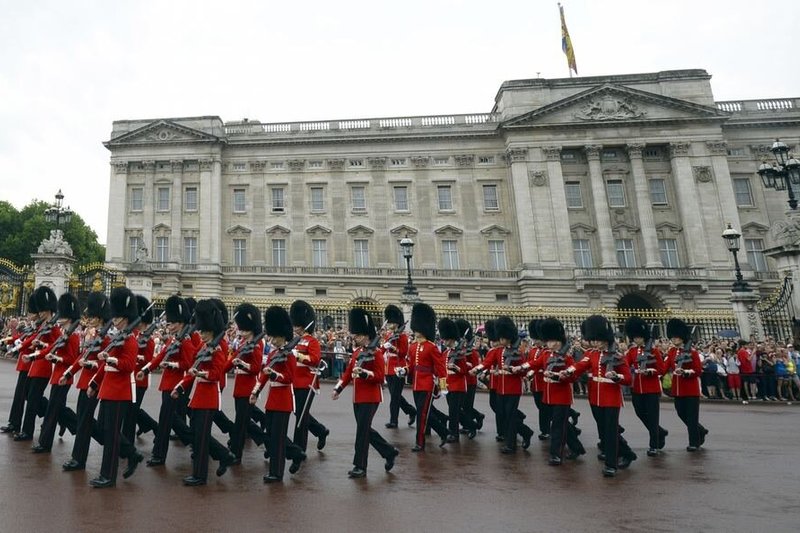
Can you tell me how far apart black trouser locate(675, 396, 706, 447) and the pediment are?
137 feet

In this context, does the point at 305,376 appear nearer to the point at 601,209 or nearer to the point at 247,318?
the point at 247,318

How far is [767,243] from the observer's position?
41.5 meters

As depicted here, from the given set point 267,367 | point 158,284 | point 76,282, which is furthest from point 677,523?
point 158,284

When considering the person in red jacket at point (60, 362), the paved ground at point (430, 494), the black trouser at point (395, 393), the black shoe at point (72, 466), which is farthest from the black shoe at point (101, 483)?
the black trouser at point (395, 393)

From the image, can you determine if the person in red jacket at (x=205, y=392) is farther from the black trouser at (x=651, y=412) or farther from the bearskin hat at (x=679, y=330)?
the bearskin hat at (x=679, y=330)

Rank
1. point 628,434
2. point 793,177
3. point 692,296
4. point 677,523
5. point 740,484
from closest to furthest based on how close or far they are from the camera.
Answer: point 677,523 → point 740,484 → point 628,434 → point 793,177 → point 692,296

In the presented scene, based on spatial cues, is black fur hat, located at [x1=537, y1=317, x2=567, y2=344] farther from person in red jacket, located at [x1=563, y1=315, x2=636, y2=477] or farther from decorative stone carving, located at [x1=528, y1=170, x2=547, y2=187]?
decorative stone carving, located at [x1=528, y1=170, x2=547, y2=187]

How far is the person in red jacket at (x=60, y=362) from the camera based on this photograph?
301 inches

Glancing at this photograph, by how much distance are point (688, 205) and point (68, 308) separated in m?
43.2


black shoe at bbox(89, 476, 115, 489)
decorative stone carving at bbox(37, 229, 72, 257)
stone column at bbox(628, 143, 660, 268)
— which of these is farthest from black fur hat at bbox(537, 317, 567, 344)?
stone column at bbox(628, 143, 660, 268)

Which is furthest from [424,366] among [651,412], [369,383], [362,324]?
[651,412]

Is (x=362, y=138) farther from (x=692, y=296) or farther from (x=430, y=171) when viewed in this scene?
(x=692, y=296)

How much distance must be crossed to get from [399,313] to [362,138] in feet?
117

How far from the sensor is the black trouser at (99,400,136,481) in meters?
6.34
